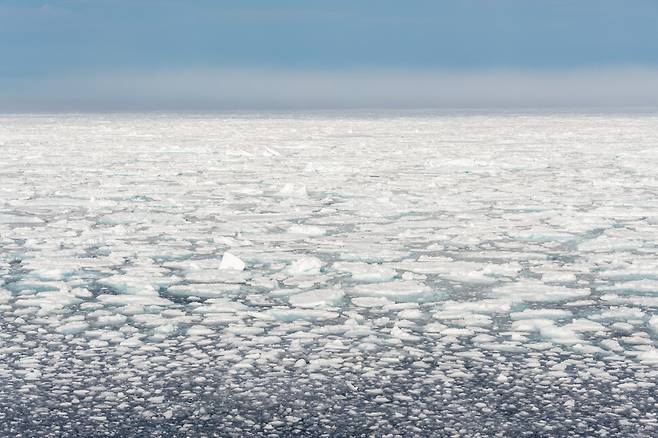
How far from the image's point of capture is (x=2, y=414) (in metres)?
2.87

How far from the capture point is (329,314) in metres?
4.31

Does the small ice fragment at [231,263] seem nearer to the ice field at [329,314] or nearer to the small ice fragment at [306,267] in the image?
the ice field at [329,314]

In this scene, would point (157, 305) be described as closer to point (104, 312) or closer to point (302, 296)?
point (104, 312)

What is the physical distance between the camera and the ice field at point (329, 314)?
292 cm

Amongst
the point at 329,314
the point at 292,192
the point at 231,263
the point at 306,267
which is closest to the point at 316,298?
the point at 329,314

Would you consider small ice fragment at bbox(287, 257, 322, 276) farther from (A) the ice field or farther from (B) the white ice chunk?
(B) the white ice chunk

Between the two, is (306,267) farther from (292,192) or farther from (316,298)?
(292,192)

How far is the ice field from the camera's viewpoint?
2924 millimetres

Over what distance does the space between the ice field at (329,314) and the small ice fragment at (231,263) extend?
0.05 feet

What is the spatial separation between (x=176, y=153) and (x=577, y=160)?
330 inches

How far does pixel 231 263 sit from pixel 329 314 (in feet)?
4.30

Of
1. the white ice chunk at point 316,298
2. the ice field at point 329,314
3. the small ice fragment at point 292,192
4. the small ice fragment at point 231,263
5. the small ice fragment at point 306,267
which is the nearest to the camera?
the ice field at point 329,314

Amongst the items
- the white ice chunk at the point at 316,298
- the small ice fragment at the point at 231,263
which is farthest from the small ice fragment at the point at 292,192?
the white ice chunk at the point at 316,298

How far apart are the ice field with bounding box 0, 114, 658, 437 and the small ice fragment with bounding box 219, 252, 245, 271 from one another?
1cm
